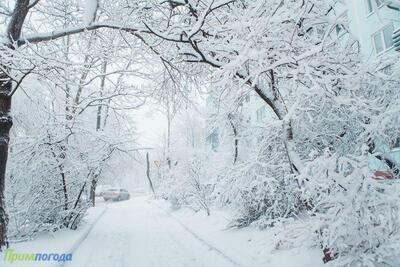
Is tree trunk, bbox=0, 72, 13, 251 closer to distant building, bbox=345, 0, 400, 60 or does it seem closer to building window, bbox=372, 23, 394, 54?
distant building, bbox=345, 0, 400, 60

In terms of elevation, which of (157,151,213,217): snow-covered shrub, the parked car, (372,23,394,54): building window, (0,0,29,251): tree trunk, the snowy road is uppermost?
(372,23,394,54): building window

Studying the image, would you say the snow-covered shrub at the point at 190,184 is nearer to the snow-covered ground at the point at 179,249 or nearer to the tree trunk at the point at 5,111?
the snow-covered ground at the point at 179,249

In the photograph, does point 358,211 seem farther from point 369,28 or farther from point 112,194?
point 112,194

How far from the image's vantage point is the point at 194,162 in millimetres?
15289

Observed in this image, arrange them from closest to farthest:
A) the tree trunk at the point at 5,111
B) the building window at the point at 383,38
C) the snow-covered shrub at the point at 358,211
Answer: the snow-covered shrub at the point at 358,211 < the tree trunk at the point at 5,111 < the building window at the point at 383,38

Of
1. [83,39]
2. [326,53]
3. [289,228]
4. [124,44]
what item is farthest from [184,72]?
[289,228]

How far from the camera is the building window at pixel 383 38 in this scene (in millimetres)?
17375

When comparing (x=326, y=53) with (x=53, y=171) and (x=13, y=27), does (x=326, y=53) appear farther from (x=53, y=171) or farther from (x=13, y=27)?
(x=53, y=171)

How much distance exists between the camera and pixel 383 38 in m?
17.7

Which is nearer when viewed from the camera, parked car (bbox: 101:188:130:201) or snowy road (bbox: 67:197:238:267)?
snowy road (bbox: 67:197:238:267)

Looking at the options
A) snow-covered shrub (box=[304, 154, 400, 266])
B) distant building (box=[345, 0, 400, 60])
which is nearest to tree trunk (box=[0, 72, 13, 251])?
snow-covered shrub (box=[304, 154, 400, 266])

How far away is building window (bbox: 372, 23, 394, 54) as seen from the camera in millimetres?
17375

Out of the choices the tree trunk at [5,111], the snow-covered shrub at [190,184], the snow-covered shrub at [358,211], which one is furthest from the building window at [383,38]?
the tree trunk at [5,111]

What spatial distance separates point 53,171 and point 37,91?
2.28 metres
